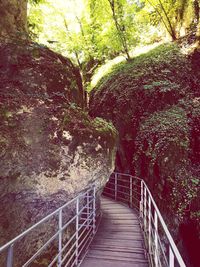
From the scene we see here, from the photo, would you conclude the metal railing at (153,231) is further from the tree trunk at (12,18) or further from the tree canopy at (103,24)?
the tree canopy at (103,24)

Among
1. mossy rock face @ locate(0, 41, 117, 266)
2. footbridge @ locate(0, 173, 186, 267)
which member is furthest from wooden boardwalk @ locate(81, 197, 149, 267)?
mossy rock face @ locate(0, 41, 117, 266)

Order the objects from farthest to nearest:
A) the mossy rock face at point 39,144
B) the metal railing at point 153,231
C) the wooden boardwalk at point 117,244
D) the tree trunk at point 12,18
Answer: the tree trunk at point 12,18 → the mossy rock face at point 39,144 → the wooden boardwalk at point 117,244 → the metal railing at point 153,231

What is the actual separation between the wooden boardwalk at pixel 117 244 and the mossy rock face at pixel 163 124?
4.87 ft

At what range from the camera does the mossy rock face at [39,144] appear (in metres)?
4.97

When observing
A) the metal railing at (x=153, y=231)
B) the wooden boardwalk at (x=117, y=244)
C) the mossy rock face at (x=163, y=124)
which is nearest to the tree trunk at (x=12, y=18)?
the mossy rock face at (x=163, y=124)

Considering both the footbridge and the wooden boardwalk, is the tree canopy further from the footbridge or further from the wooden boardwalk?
the footbridge

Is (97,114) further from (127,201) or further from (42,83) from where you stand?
(42,83)

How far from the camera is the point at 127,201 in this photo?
10.9 metres

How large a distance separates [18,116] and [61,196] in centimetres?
195

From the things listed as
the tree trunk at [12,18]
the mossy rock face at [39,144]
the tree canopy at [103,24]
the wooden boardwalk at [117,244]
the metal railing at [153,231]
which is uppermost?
the tree canopy at [103,24]

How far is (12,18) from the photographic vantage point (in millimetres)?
7895

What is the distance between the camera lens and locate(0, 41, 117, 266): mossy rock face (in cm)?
497

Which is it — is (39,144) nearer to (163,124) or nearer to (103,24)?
(163,124)

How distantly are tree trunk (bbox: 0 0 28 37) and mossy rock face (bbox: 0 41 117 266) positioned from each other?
769 millimetres
